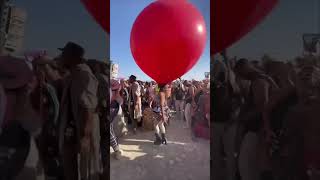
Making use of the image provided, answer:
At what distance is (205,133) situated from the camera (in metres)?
3.34

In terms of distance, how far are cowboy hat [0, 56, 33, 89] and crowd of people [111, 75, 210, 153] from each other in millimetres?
1296

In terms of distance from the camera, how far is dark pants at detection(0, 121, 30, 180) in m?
1.84

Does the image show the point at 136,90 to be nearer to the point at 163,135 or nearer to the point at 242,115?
the point at 163,135

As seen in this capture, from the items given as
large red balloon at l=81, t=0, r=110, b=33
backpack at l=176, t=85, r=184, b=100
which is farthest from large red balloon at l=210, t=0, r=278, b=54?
backpack at l=176, t=85, r=184, b=100

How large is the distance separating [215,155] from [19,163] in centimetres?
112

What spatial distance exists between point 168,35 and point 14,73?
0.88 metres

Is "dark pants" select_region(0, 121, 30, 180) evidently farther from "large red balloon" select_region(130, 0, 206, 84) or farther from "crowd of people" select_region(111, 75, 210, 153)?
"crowd of people" select_region(111, 75, 210, 153)

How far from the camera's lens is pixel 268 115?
6.07 ft

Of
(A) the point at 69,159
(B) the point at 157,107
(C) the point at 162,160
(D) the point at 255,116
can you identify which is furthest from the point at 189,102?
(A) the point at 69,159

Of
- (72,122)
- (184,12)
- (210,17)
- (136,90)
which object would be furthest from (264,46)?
(136,90)

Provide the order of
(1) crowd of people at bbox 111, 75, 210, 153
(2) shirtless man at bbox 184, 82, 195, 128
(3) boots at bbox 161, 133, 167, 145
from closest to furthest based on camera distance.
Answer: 1. (1) crowd of people at bbox 111, 75, 210, 153
2. (3) boots at bbox 161, 133, 167, 145
3. (2) shirtless man at bbox 184, 82, 195, 128

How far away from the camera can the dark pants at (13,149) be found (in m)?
1.84

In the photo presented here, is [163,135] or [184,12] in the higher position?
[184,12]

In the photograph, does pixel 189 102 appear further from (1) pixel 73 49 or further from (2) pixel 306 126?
(1) pixel 73 49
